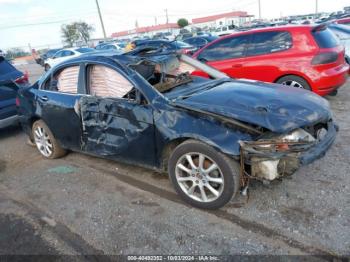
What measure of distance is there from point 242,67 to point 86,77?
12.3 feet

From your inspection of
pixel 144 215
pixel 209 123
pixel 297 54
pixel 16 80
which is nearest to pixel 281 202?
pixel 209 123

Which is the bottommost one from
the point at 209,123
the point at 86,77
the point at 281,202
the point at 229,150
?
the point at 281,202

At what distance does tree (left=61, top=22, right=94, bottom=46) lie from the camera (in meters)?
65.8

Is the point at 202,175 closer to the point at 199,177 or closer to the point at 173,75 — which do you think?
the point at 199,177

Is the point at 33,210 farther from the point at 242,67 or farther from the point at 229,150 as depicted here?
the point at 242,67

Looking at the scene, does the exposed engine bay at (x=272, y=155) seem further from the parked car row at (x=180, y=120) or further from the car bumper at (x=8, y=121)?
the car bumper at (x=8, y=121)

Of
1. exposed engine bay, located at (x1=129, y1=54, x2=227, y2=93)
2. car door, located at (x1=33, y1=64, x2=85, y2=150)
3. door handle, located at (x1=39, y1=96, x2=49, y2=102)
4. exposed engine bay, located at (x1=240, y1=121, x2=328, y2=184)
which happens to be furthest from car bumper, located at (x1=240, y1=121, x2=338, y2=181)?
door handle, located at (x1=39, y1=96, x2=49, y2=102)

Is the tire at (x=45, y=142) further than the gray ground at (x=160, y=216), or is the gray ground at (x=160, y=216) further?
the tire at (x=45, y=142)

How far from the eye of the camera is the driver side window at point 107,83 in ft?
11.8

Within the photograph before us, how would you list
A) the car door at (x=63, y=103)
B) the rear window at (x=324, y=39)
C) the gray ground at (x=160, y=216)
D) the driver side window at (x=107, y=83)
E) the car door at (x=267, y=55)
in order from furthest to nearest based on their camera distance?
the car door at (x=267, y=55) < the rear window at (x=324, y=39) < the car door at (x=63, y=103) < the driver side window at (x=107, y=83) < the gray ground at (x=160, y=216)

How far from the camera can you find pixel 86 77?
13.1ft

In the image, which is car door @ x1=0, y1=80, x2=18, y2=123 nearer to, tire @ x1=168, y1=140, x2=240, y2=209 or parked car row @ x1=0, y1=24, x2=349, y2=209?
parked car row @ x1=0, y1=24, x2=349, y2=209

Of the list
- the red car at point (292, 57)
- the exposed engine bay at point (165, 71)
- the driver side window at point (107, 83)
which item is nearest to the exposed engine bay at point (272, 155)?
the exposed engine bay at point (165, 71)

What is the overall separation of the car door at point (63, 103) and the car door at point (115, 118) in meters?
0.18
